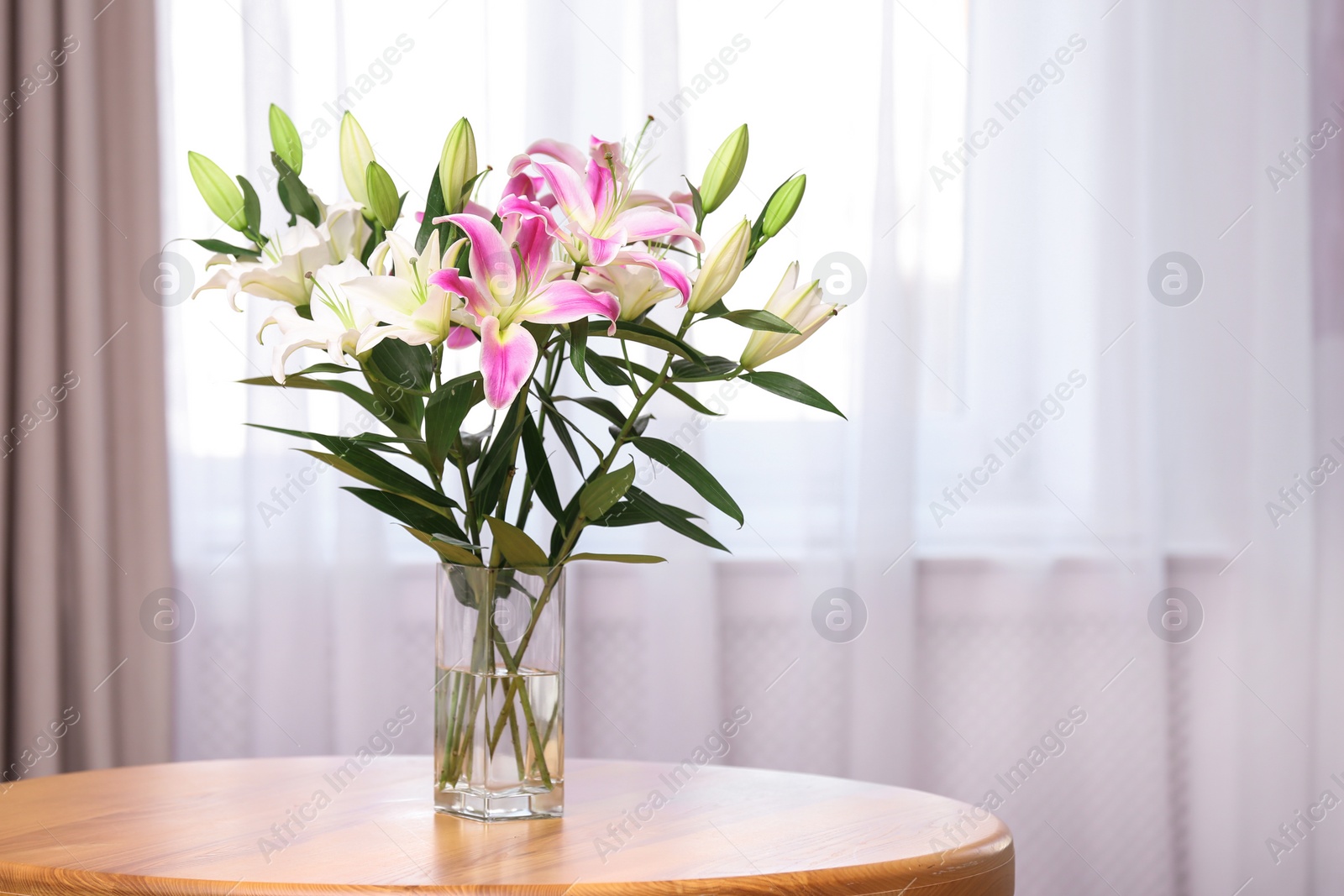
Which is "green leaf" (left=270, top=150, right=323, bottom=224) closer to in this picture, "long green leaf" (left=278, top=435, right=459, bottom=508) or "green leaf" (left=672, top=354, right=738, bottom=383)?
"long green leaf" (left=278, top=435, right=459, bottom=508)

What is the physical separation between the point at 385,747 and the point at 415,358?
115 cm

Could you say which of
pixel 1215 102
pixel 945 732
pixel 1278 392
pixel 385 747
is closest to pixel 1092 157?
pixel 1215 102

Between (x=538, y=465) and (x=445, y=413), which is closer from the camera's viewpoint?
(x=445, y=413)

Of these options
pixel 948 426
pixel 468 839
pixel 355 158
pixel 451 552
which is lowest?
pixel 468 839

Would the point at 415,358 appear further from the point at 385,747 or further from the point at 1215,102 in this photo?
the point at 1215,102

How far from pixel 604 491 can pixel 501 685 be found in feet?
0.59

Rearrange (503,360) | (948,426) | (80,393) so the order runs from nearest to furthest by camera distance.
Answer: (503,360)
(80,393)
(948,426)

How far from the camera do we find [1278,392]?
187cm

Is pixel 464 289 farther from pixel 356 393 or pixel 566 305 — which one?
pixel 356 393

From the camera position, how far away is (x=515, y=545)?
875mm

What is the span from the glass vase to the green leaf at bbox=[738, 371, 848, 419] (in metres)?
0.23

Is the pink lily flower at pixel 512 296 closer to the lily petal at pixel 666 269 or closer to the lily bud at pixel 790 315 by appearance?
the lily petal at pixel 666 269

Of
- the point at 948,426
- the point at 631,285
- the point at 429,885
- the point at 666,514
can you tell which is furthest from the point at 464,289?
the point at 948,426

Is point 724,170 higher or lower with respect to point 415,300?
higher
